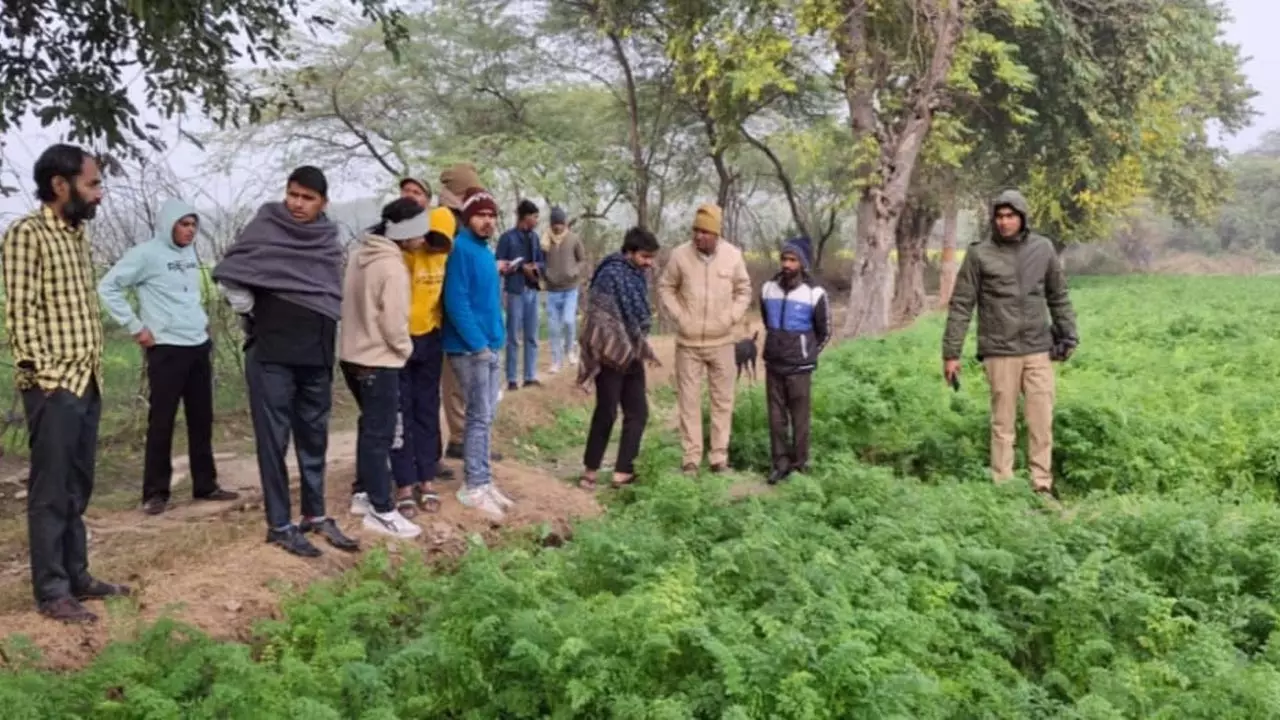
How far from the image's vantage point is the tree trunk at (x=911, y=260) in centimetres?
2570

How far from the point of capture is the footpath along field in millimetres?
3793

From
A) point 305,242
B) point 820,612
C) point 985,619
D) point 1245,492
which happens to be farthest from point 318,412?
point 1245,492

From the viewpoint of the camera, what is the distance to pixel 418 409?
259 inches

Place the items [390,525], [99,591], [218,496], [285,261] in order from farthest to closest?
[218,496], [390,525], [285,261], [99,591]

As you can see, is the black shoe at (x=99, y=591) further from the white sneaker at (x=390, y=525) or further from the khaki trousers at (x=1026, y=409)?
the khaki trousers at (x=1026, y=409)

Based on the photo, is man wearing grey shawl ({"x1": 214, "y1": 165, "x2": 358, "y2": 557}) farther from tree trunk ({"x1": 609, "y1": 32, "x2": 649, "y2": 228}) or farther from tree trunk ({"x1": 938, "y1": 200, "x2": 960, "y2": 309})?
tree trunk ({"x1": 938, "y1": 200, "x2": 960, "y2": 309})

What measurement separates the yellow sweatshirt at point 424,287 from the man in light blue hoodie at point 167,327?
1588 millimetres

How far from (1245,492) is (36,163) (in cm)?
760

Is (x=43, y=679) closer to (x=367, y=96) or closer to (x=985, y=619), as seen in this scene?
(x=985, y=619)

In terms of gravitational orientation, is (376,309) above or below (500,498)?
above

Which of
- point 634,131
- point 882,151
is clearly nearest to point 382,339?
point 882,151

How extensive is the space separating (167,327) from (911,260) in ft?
72.7

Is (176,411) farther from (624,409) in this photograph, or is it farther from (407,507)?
(624,409)

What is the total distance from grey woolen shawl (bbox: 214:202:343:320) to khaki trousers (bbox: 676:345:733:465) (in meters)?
3.09
